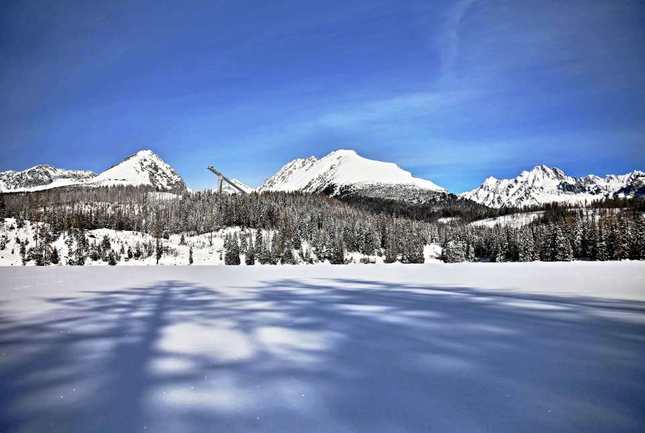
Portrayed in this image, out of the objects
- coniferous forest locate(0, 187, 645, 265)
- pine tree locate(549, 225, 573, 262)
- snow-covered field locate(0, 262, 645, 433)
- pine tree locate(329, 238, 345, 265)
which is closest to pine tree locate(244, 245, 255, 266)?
coniferous forest locate(0, 187, 645, 265)

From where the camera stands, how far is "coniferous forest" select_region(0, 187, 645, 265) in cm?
8394

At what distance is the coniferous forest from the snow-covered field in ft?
286

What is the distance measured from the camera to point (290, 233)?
117m

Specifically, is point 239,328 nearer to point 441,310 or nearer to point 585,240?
point 441,310

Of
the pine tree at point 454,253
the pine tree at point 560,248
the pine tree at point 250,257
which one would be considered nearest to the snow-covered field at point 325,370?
the pine tree at point 560,248

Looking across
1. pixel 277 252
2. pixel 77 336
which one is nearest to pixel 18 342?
pixel 77 336

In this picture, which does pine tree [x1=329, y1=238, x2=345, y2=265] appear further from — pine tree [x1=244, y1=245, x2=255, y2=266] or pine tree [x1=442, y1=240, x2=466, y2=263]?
pine tree [x1=442, y1=240, x2=466, y2=263]

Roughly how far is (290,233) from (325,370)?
372ft

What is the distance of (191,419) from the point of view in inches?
128

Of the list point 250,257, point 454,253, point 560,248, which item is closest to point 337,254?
point 250,257

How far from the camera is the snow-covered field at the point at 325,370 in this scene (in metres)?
3.22

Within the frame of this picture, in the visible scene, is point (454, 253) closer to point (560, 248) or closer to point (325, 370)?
point (560, 248)

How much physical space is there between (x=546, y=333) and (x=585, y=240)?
95.5 metres

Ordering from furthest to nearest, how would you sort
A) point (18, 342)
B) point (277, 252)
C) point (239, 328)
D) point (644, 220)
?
point (277, 252), point (644, 220), point (239, 328), point (18, 342)
